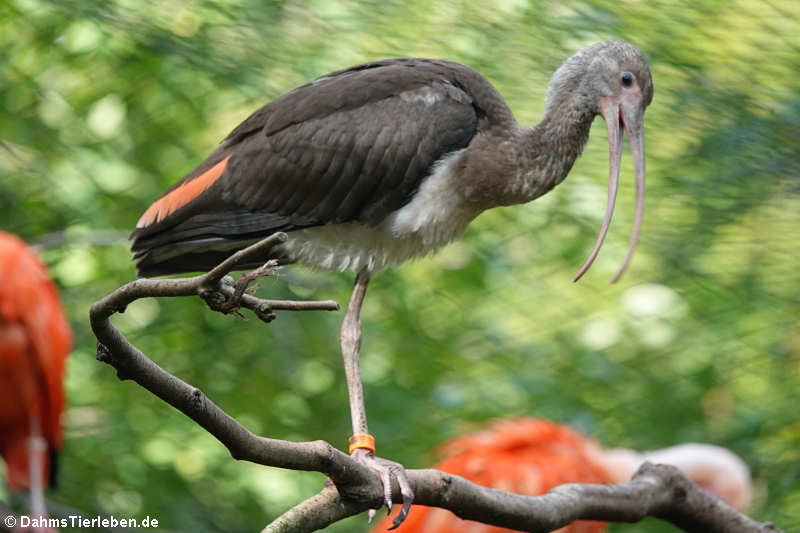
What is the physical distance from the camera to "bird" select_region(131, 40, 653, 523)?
2.58m

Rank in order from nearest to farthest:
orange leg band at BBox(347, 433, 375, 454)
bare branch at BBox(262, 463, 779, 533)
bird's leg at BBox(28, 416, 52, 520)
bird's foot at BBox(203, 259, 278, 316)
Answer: bird's foot at BBox(203, 259, 278, 316)
bare branch at BBox(262, 463, 779, 533)
orange leg band at BBox(347, 433, 375, 454)
bird's leg at BBox(28, 416, 52, 520)

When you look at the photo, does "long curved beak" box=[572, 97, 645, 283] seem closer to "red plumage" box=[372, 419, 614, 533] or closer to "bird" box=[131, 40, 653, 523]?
"bird" box=[131, 40, 653, 523]

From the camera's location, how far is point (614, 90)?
107 inches

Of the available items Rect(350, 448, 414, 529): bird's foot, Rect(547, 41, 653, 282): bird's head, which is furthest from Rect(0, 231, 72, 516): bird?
Rect(547, 41, 653, 282): bird's head

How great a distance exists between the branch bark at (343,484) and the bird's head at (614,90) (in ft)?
1.79

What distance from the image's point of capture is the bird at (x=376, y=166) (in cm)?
258

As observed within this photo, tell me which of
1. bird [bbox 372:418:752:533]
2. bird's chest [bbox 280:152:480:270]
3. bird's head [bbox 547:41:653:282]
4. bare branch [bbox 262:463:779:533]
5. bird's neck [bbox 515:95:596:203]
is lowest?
bird [bbox 372:418:752:533]

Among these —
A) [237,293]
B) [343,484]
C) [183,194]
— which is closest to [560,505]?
[343,484]

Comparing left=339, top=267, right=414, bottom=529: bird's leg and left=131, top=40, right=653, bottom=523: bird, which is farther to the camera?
left=131, top=40, right=653, bottom=523: bird

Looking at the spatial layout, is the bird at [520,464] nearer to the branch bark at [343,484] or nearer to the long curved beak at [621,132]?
the branch bark at [343,484]

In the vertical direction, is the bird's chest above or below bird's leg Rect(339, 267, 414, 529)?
above

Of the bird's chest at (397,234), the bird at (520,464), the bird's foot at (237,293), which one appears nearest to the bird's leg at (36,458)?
the bird at (520,464)

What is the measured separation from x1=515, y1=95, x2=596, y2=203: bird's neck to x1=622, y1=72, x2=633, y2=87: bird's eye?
0.11 meters

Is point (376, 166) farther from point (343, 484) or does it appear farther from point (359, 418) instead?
point (343, 484)
